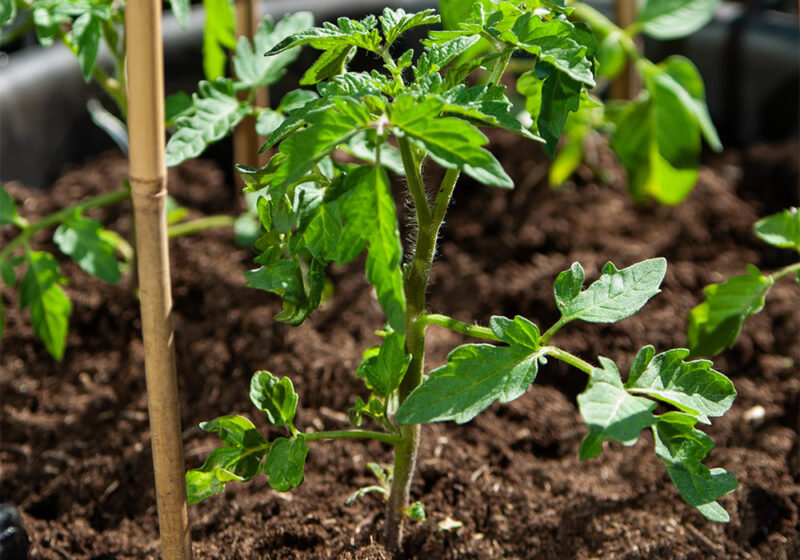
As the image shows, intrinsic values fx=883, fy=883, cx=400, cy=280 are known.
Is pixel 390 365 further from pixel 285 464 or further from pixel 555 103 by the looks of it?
pixel 555 103

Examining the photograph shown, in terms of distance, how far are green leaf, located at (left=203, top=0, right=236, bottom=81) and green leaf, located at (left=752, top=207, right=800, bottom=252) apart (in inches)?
32.7

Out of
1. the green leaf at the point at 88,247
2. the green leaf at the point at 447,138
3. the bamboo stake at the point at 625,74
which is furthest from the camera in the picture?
the bamboo stake at the point at 625,74

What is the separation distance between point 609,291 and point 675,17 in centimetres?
113

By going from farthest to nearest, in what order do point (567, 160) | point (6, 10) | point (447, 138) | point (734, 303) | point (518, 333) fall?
1. point (567, 160)
2. point (734, 303)
3. point (6, 10)
4. point (518, 333)
5. point (447, 138)

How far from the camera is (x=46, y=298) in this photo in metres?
1.36

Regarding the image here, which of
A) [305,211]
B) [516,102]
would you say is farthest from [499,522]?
[516,102]

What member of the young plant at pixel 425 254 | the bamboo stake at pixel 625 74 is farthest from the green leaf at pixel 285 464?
the bamboo stake at pixel 625 74

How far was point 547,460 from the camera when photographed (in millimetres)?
1362

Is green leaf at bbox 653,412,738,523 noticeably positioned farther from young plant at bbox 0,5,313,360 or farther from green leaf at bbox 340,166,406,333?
young plant at bbox 0,5,313,360

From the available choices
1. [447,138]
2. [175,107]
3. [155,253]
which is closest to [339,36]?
[447,138]

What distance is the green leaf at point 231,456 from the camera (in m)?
0.97

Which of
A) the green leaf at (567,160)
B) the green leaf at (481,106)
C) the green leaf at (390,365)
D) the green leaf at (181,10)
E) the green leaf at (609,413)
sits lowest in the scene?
the green leaf at (567,160)

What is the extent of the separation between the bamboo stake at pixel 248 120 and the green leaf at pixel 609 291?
968 millimetres

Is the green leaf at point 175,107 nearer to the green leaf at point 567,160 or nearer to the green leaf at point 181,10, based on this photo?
the green leaf at point 181,10
